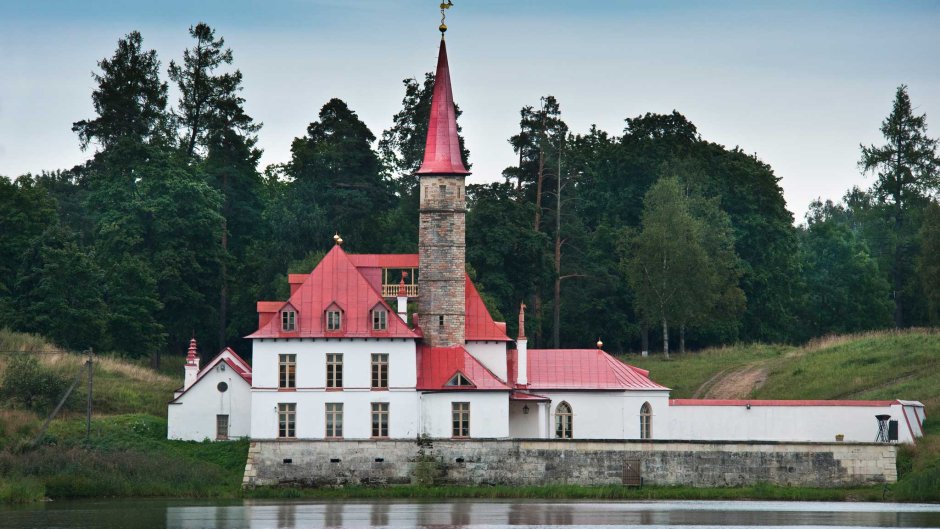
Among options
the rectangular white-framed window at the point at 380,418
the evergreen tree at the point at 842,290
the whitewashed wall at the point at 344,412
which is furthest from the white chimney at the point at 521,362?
the evergreen tree at the point at 842,290

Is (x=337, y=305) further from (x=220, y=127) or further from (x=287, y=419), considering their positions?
(x=220, y=127)

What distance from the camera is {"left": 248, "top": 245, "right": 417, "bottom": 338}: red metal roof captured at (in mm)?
73500

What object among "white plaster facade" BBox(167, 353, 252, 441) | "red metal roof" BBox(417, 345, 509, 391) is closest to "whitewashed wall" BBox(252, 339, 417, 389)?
"red metal roof" BBox(417, 345, 509, 391)

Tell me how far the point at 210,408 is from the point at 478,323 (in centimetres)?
1104

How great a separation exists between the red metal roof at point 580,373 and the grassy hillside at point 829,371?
10748mm

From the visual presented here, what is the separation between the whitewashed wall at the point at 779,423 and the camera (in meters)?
74.2

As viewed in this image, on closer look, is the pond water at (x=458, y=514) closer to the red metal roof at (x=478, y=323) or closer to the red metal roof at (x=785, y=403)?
the red metal roof at (x=785, y=403)

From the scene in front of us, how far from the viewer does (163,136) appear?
107625 millimetres

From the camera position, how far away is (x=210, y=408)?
75875 millimetres

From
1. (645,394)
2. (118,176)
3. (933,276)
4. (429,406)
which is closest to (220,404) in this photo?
(429,406)

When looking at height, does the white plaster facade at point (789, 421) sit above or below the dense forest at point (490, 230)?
below

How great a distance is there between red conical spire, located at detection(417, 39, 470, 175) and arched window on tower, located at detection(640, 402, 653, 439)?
38.5 feet

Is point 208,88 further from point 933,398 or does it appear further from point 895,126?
point 933,398

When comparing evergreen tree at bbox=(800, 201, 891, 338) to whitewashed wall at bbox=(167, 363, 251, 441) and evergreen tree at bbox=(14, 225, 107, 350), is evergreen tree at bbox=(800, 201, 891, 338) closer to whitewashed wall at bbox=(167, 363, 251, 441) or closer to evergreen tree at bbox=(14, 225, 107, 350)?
evergreen tree at bbox=(14, 225, 107, 350)
